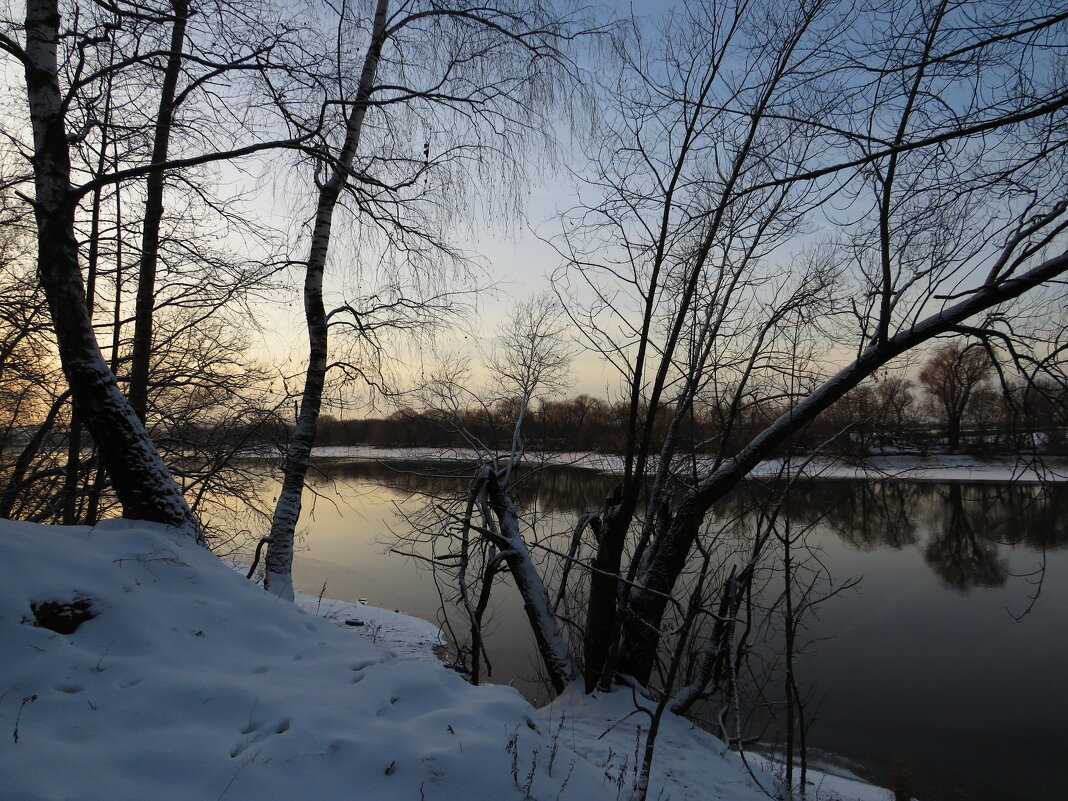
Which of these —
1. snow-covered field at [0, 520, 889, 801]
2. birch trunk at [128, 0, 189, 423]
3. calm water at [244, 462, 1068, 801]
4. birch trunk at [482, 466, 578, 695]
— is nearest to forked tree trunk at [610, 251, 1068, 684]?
birch trunk at [482, 466, 578, 695]

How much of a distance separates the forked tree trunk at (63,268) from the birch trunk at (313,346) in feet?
6.41

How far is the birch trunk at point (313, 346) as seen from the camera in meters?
5.73

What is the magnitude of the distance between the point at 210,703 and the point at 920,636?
1043 cm

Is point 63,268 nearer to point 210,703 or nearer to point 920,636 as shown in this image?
point 210,703

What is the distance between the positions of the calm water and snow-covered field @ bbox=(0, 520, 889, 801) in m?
2.29

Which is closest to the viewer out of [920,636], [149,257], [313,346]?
[313,346]

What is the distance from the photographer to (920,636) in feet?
30.2

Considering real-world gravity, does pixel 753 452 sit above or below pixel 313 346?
below

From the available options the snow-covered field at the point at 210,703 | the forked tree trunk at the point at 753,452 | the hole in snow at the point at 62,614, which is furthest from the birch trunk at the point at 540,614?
the hole in snow at the point at 62,614

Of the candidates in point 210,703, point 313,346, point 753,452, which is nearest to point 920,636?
point 753,452

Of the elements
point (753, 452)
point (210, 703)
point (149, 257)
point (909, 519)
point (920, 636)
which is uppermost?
point (149, 257)

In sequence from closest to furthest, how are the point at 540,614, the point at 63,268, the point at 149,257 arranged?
the point at 63,268 → the point at 540,614 → the point at 149,257

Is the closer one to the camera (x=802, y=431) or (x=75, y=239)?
(x=75, y=239)

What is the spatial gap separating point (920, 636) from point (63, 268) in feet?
38.1
